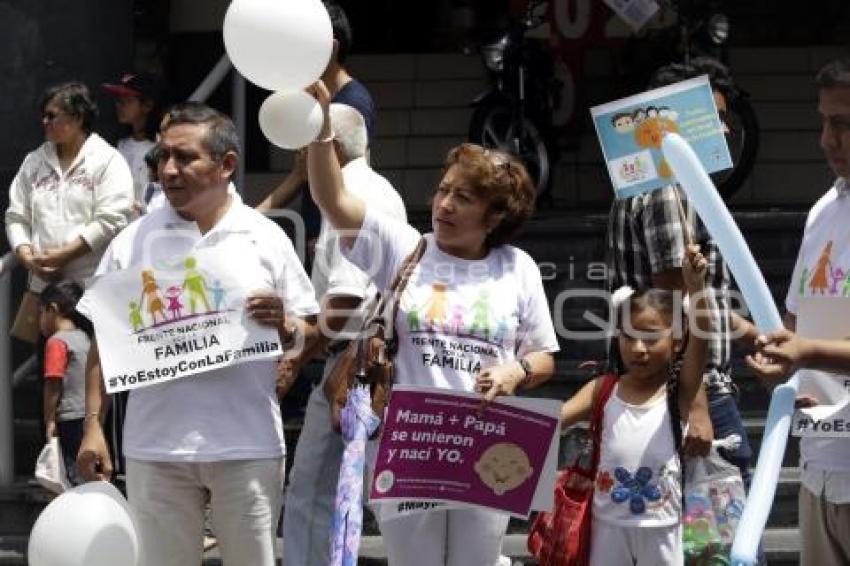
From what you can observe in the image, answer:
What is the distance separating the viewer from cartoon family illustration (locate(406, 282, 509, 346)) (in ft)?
20.8

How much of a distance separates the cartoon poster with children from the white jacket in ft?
9.64

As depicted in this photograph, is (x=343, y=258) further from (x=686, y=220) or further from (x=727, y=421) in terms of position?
(x=727, y=421)

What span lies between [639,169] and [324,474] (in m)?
1.65

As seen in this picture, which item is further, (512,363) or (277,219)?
(277,219)

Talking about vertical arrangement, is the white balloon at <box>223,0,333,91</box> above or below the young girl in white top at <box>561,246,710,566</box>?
above

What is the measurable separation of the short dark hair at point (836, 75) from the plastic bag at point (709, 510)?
1.50m

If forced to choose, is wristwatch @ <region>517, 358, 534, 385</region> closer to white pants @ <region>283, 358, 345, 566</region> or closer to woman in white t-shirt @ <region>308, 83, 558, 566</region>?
woman in white t-shirt @ <region>308, 83, 558, 566</region>

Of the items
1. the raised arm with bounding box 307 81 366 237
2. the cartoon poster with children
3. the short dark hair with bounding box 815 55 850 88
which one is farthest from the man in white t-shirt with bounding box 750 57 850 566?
the raised arm with bounding box 307 81 366 237

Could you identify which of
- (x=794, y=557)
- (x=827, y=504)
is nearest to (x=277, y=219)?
(x=794, y=557)

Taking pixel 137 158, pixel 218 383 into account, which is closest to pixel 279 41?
pixel 218 383

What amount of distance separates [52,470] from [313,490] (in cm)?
151

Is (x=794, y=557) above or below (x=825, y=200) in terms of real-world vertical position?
below

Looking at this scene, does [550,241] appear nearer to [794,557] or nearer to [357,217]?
[794,557]

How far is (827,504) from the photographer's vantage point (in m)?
5.94
